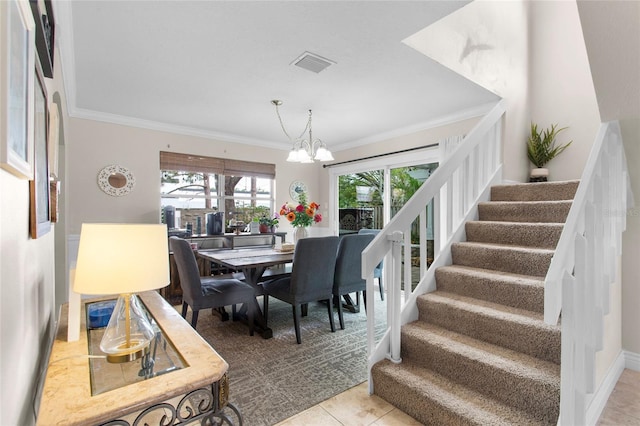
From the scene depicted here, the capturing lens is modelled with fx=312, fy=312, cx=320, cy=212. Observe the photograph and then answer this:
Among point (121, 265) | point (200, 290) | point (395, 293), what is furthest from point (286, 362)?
point (121, 265)

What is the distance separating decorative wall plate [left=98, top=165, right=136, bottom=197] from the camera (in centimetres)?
390

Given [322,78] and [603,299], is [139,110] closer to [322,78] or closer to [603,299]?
[322,78]

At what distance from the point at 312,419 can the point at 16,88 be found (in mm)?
1969

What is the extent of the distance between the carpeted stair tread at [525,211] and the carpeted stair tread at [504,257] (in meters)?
0.38

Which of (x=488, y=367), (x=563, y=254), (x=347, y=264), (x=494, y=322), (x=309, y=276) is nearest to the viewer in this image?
(x=563, y=254)

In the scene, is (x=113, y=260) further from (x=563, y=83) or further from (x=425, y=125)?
(x=563, y=83)

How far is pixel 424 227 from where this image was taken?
8.10 ft

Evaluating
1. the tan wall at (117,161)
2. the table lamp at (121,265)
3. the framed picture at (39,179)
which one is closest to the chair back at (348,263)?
the table lamp at (121,265)

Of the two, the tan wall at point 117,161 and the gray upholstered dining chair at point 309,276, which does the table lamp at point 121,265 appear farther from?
the tan wall at point 117,161

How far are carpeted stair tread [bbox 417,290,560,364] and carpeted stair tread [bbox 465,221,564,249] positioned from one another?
0.67 m

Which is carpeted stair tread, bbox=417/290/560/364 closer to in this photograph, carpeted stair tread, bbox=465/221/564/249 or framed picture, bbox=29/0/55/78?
carpeted stair tread, bbox=465/221/564/249

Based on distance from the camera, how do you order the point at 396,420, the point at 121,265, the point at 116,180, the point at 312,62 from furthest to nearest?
1. the point at 116,180
2. the point at 312,62
3. the point at 396,420
4. the point at 121,265

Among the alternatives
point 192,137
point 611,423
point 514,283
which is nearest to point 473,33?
point 514,283

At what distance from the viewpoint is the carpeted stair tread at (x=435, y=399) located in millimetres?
1558
